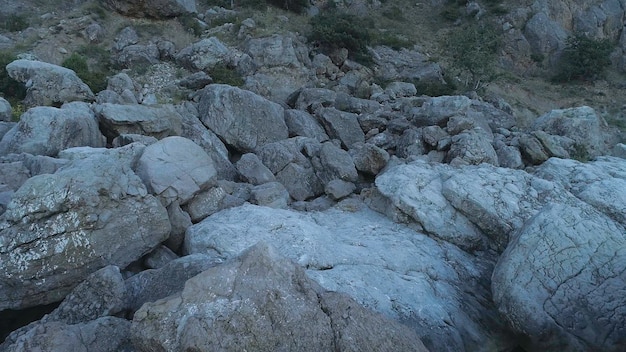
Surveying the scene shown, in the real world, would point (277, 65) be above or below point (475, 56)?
below

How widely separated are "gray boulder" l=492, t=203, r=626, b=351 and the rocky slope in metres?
0.02

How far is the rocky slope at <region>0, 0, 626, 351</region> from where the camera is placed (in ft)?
16.9

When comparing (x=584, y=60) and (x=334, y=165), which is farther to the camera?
(x=584, y=60)

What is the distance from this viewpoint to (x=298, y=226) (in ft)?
28.1

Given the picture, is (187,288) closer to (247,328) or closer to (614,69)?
(247,328)

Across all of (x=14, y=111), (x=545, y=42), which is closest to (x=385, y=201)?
(x=14, y=111)

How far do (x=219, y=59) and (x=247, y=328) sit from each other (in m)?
16.4

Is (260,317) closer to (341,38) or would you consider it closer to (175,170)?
(175,170)

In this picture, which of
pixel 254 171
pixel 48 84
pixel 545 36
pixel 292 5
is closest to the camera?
pixel 254 171

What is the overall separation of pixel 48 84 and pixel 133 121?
437cm

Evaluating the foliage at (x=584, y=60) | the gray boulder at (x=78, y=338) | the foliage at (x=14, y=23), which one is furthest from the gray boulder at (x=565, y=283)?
the foliage at (x=584, y=60)

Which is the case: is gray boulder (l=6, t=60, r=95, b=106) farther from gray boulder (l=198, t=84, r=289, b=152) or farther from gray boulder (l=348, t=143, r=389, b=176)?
gray boulder (l=348, t=143, r=389, b=176)

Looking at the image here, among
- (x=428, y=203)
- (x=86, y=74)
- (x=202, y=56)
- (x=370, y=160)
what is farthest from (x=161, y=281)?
(x=202, y=56)

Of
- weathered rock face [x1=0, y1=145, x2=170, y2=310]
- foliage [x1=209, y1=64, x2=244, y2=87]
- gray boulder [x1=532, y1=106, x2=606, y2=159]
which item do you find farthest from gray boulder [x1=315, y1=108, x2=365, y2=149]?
weathered rock face [x1=0, y1=145, x2=170, y2=310]
